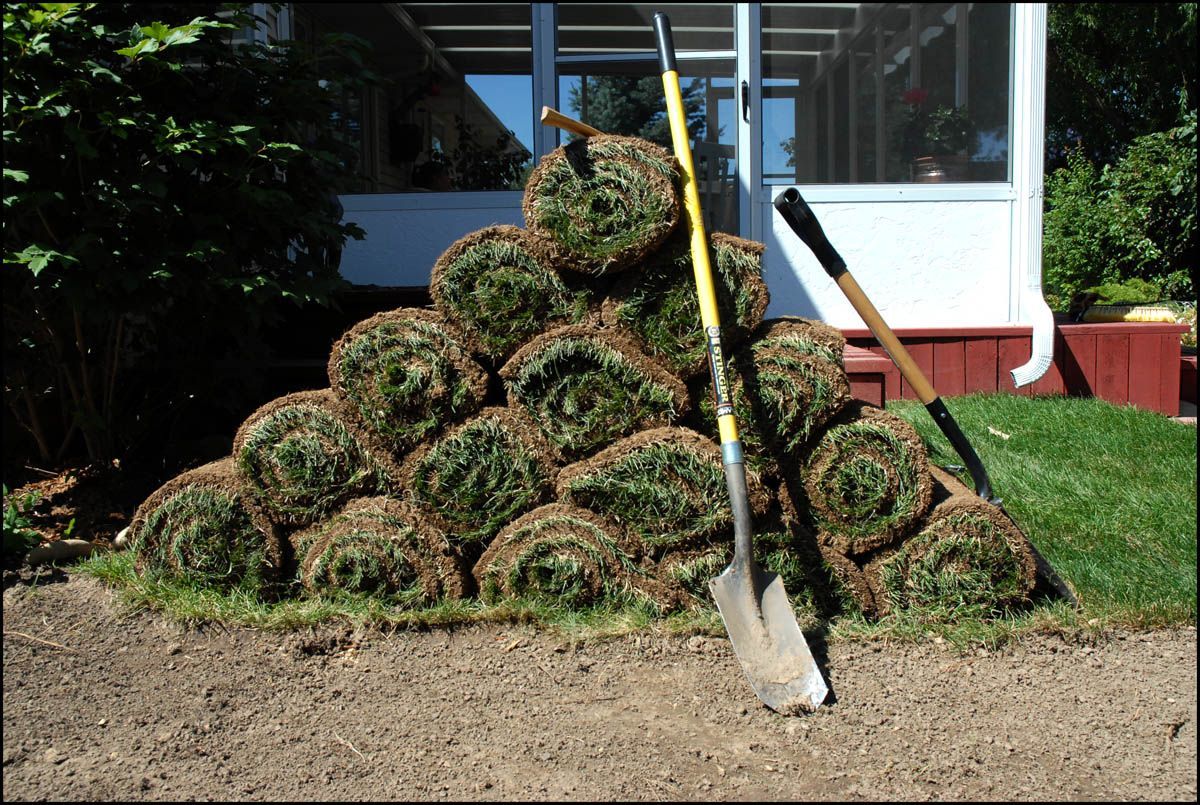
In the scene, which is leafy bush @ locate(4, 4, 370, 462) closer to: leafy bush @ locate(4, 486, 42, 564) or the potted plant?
leafy bush @ locate(4, 486, 42, 564)

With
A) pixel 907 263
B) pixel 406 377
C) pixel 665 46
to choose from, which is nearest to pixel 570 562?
pixel 406 377

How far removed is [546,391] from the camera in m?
3.25

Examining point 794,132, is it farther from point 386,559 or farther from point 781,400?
point 386,559

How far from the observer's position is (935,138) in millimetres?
6242

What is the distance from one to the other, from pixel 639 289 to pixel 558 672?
1356mm

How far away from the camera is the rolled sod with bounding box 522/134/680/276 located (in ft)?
10.4

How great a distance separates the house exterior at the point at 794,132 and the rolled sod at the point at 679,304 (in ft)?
10.1

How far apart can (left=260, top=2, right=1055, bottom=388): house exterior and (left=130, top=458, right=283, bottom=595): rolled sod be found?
10.6 ft

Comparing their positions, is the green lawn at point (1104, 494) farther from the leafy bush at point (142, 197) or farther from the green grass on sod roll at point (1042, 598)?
the leafy bush at point (142, 197)

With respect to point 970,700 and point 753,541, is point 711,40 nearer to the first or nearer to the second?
point 753,541

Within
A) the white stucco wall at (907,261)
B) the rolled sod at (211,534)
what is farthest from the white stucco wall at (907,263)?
the rolled sod at (211,534)

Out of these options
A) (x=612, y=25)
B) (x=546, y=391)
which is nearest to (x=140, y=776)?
(x=546, y=391)

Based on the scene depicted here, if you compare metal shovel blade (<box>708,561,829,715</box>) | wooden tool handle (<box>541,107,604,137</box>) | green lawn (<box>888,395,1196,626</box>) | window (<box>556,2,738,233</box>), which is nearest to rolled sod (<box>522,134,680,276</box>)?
wooden tool handle (<box>541,107,604,137</box>)

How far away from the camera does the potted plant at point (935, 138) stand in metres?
6.20
